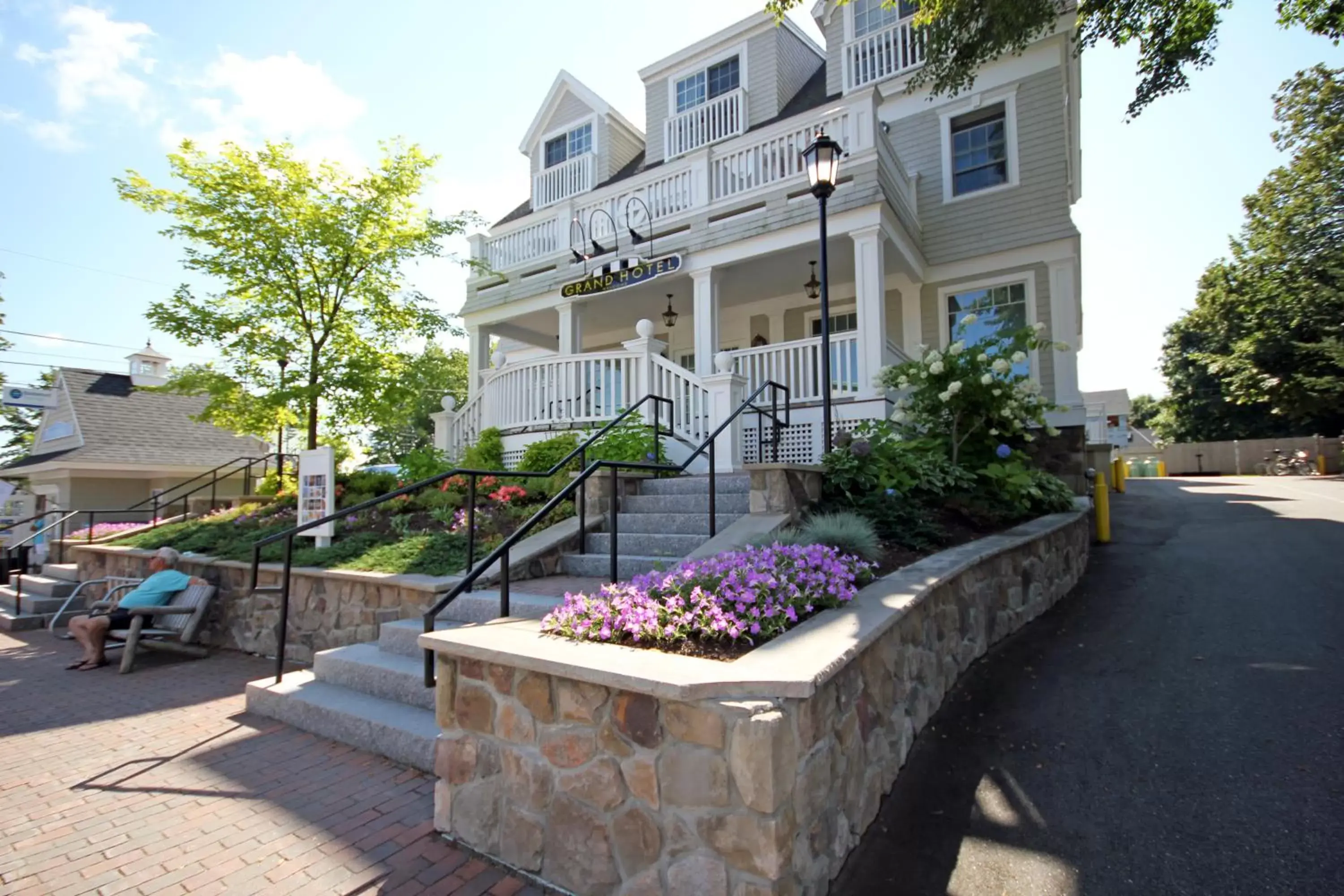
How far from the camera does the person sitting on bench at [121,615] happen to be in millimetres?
5918

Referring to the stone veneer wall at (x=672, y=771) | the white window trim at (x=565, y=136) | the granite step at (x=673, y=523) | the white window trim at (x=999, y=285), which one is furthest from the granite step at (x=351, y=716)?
the white window trim at (x=565, y=136)

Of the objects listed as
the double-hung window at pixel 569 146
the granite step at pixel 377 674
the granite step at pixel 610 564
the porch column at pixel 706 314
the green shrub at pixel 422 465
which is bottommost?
the granite step at pixel 377 674

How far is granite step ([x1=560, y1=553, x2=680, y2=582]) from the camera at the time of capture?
188 inches

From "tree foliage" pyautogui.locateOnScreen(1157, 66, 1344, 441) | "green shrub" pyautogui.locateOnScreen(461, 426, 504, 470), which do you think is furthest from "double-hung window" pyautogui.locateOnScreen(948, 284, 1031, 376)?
"tree foliage" pyautogui.locateOnScreen(1157, 66, 1344, 441)

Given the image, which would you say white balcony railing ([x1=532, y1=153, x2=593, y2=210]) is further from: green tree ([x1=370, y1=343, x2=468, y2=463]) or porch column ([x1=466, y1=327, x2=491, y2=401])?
green tree ([x1=370, y1=343, x2=468, y2=463])

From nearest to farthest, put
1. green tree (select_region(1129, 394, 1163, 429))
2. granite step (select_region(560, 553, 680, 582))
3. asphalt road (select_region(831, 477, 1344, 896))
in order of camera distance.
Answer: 1. asphalt road (select_region(831, 477, 1344, 896))
2. granite step (select_region(560, 553, 680, 582))
3. green tree (select_region(1129, 394, 1163, 429))

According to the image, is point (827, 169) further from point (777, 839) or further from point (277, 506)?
point (277, 506)

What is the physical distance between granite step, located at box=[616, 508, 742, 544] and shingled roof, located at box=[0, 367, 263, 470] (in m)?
17.0

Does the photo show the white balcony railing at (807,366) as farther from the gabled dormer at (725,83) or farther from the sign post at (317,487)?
the gabled dormer at (725,83)

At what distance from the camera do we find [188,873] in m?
2.54

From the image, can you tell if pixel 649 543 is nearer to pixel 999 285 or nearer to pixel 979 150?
pixel 999 285

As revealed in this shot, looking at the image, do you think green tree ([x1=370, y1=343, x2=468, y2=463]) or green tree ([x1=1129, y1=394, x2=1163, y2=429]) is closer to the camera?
green tree ([x1=370, y1=343, x2=468, y2=463])

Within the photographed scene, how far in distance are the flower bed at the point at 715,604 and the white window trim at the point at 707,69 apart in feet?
36.7

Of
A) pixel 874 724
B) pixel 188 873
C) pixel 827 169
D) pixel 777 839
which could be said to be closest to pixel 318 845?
pixel 188 873
